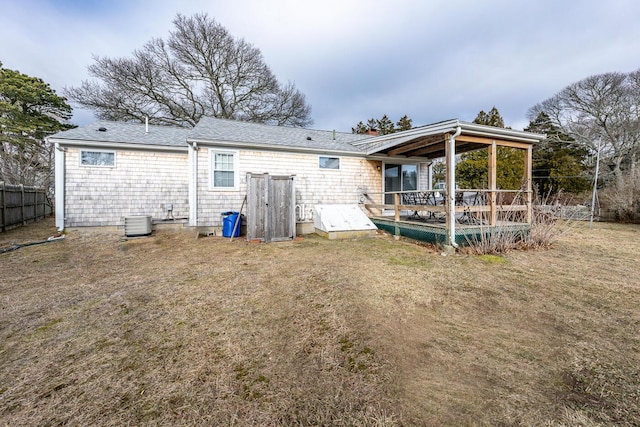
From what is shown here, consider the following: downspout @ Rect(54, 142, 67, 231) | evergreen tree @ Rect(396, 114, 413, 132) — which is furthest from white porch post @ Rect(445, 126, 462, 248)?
evergreen tree @ Rect(396, 114, 413, 132)

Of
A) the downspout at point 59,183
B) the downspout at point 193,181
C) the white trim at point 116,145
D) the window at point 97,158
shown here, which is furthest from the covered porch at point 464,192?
the downspout at point 59,183

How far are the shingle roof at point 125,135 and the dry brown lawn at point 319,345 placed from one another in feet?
17.3

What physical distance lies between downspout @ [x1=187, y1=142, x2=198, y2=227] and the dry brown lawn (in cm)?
334

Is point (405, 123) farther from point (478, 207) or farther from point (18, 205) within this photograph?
point (18, 205)

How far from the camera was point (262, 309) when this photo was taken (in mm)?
3271

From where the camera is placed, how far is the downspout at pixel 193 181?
8203mm

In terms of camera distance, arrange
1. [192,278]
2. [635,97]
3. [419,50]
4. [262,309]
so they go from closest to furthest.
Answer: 1. [262,309]
2. [192,278]
3. [419,50]
4. [635,97]

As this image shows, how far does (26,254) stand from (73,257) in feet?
4.23

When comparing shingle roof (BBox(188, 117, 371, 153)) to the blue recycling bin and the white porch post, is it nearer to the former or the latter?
the blue recycling bin

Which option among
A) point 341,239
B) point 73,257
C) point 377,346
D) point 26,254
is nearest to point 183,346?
point 377,346

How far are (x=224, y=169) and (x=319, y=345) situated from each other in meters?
7.45

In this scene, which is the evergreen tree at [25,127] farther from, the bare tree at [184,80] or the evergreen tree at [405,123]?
the evergreen tree at [405,123]

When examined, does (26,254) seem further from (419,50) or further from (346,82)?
(346,82)

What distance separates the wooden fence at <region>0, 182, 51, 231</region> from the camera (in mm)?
9125
